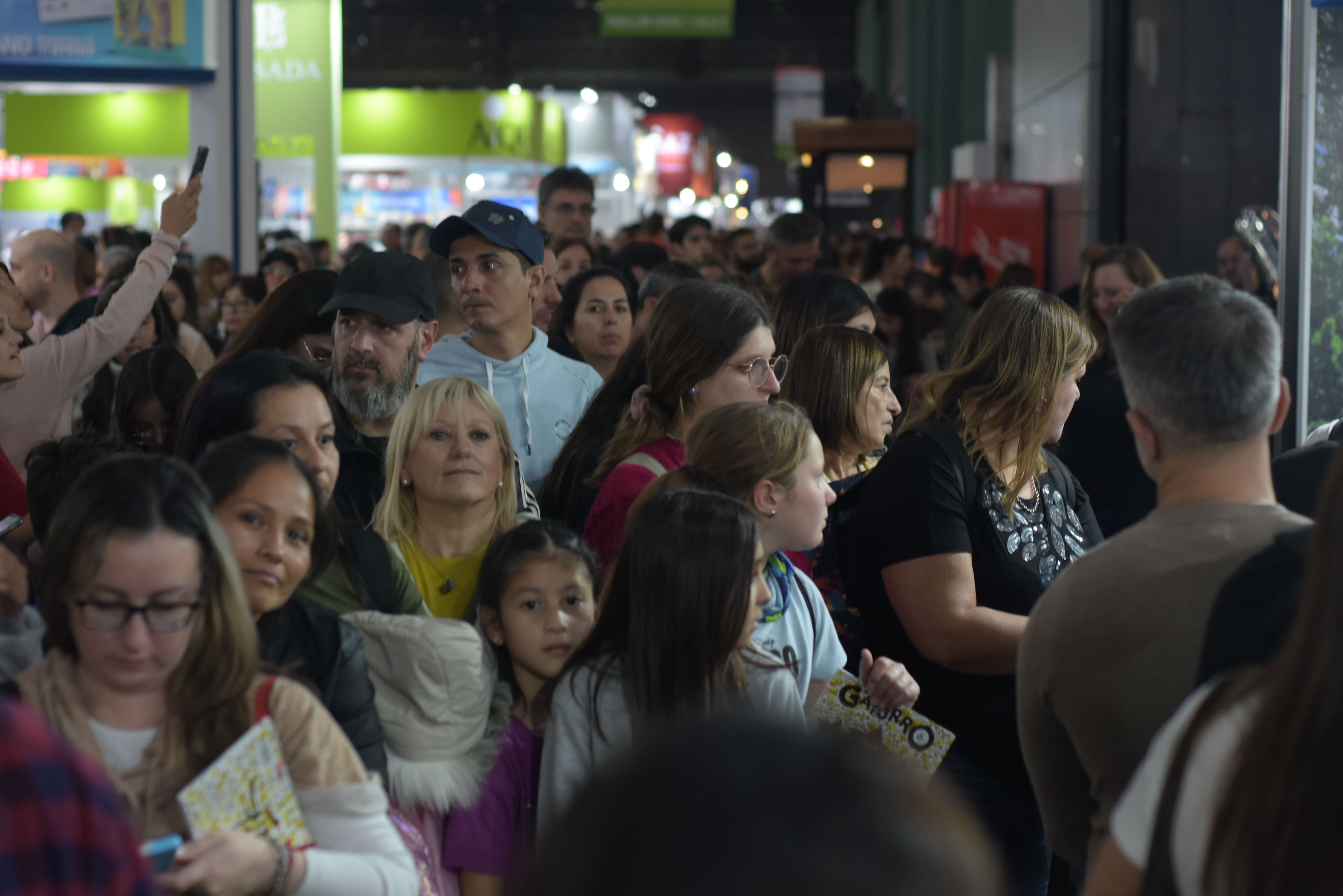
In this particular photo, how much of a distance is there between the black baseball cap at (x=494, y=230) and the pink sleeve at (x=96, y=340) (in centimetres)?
96

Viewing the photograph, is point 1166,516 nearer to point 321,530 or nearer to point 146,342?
point 321,530

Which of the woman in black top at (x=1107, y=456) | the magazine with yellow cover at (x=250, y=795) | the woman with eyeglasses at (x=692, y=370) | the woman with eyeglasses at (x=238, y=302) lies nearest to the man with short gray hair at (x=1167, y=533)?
the magazine with yellow cover at (x=250, y=795)

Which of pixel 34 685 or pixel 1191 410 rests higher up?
pixel 1191 410

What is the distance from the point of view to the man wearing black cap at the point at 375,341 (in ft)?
10.8

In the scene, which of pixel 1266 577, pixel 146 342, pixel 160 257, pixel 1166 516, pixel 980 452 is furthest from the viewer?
pixel 146 342

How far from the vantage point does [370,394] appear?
3328 millimetres

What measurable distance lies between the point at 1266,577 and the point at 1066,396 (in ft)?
4.43

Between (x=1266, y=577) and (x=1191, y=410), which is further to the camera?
(x=1191, y=410)

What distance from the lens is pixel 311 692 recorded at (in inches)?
72.5

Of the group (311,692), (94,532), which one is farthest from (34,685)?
(311,692)

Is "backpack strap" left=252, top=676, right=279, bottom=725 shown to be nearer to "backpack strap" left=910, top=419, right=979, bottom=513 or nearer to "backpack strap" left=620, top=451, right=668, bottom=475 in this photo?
"backpack strap" left=620, top=451, right=668, bottom=475

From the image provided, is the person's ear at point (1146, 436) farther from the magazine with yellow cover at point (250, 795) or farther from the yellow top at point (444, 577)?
the yellow top at point (444, 577)

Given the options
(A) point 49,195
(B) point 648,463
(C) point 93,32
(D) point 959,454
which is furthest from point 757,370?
(A) point 49,195

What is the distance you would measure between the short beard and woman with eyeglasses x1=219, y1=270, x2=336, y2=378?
168mm
